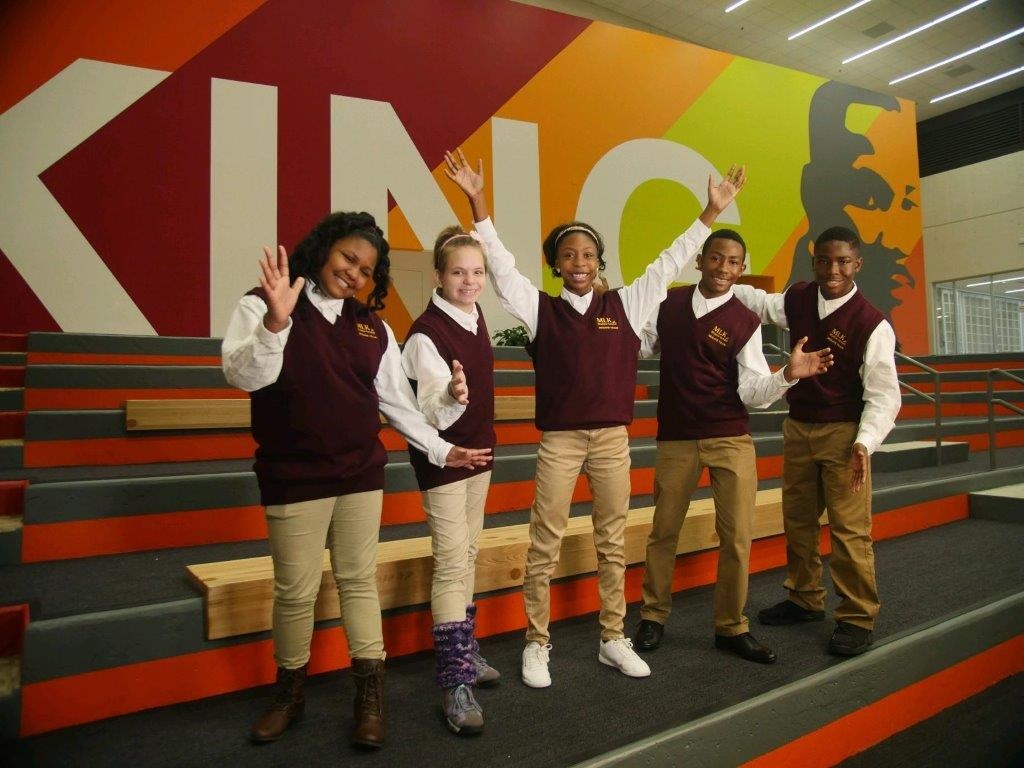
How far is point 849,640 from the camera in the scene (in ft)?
6.81

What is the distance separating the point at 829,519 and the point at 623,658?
826mm

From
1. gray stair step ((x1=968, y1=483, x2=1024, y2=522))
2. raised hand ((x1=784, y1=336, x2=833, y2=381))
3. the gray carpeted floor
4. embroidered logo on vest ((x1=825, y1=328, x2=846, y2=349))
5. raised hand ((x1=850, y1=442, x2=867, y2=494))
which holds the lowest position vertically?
the gray carpeted floor

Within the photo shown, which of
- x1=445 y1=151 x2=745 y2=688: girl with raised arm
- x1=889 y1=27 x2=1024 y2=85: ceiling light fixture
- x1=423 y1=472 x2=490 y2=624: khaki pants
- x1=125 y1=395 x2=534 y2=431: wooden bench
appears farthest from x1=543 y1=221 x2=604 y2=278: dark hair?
x1=889 y1=27 x2=1024 y2=85: ceiling light fixture

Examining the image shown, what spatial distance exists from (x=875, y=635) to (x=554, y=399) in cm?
134

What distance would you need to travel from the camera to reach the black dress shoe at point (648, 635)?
84.1 inches

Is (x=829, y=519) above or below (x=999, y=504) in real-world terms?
above

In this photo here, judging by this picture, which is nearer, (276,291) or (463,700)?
(276,291)

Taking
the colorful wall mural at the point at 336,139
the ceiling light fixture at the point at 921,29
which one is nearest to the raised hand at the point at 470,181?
the colorful wall mural at the point at 336,139

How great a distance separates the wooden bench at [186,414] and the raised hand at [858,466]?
2.56m

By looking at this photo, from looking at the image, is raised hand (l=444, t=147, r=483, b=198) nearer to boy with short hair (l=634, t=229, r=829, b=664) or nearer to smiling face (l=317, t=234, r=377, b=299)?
smiling face (l=317, t=234, r=377, b=299)

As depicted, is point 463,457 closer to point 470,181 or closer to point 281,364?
point 281,364

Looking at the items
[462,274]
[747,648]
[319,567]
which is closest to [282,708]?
[319,567]

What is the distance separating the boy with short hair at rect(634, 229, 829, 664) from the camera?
2.09m

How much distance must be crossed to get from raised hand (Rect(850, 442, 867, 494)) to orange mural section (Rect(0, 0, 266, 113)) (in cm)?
618
